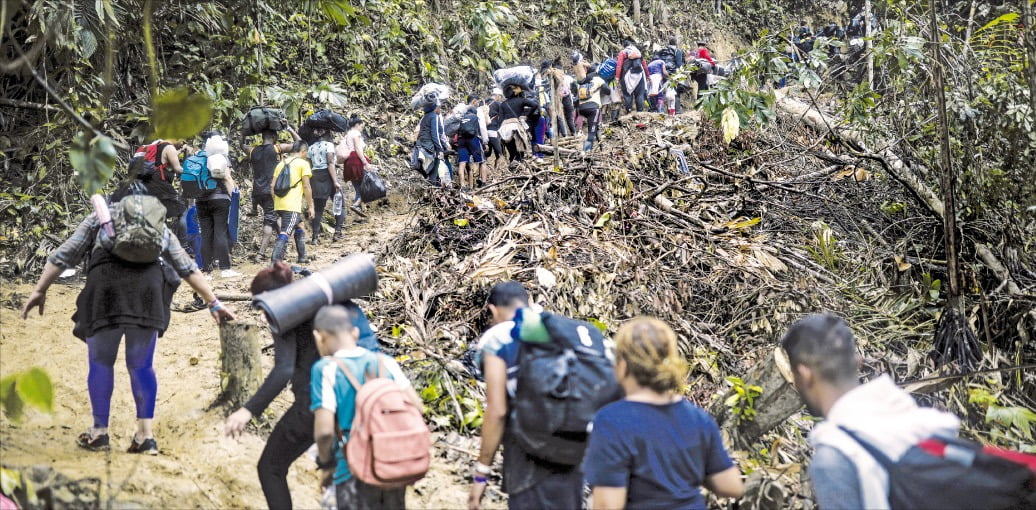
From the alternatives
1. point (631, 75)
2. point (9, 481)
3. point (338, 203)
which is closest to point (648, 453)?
point (9, 481)

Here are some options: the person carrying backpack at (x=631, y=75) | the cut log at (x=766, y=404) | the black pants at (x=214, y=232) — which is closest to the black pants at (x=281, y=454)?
the cut log at (x=766, y=404)

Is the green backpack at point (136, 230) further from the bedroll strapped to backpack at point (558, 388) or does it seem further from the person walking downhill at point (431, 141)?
the person walking downhill at point (431, 141)

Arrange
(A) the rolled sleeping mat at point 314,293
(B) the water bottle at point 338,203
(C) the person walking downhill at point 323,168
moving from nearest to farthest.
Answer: (A) the rolled sleeping mat at point 314,293, (C) the person walking downhill at point 323,168, (B) the water bottle at point 338,203

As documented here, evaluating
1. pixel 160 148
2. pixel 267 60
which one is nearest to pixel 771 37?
pixel 160 148

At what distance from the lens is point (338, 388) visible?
382 cm

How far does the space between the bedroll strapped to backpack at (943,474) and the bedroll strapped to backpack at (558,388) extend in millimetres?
1072

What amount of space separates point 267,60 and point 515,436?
1223cm

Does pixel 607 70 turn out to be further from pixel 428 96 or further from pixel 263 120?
pixel 263 120

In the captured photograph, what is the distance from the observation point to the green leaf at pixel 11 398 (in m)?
3.35

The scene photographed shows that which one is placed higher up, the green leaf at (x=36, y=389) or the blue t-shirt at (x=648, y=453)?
the green leaf at (x=36, y=389)

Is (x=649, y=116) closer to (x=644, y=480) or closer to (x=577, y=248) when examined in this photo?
(x=577, y=248)

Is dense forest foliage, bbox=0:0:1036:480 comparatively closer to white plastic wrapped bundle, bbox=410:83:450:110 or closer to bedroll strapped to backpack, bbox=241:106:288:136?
bedroll strapped to backpack, bbox=241:106:288:136

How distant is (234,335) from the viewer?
6.43 m

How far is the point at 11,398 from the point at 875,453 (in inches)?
130
